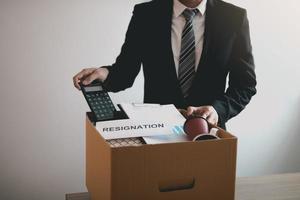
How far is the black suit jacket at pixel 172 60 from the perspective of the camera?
1.58 metres

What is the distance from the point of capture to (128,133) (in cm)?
99

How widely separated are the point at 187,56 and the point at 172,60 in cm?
6

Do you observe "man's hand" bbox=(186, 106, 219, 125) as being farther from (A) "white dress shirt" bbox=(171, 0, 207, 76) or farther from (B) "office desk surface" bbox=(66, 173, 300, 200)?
(A) "white dress shirt" bbox=(171, 0, 207, 76)

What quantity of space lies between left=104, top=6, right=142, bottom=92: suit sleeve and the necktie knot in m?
0.19

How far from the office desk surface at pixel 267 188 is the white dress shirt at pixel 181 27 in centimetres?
48

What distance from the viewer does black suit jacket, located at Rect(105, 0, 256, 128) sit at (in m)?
1.58

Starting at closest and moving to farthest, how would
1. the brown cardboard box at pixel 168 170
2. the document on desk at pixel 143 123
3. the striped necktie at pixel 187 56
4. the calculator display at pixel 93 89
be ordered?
the brown cardboard box at pixel 168 170 < the document on desk at pixel 143 123 < the calculator display at pixel 93 89 < the striped necktie at pixel 187 56

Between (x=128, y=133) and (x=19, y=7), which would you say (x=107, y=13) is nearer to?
(x=19, y=7)

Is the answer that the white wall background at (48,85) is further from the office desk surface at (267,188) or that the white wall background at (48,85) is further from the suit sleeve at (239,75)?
the office desk surface at (267,188)

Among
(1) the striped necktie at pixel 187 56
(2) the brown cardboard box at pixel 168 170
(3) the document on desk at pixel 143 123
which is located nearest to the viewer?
(2) the brown cardboard box at pixel 168 170

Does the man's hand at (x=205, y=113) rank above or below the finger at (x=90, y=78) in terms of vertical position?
below

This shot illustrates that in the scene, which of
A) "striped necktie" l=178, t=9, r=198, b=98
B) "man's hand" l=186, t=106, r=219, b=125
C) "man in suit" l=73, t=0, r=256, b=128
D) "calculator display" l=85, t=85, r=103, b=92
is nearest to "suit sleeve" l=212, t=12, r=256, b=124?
"man in suit" l=73, t=0, r=256, b=128

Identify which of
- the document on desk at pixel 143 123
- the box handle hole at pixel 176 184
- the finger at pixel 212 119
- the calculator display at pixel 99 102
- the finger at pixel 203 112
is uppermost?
the calculator display at pixel 99 102

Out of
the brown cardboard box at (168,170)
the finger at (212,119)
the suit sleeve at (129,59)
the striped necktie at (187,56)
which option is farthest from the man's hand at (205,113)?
the suit sleeve at (129,59)
